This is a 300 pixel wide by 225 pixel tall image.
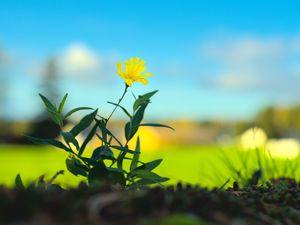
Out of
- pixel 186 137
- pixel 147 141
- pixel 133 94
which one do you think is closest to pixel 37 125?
pixel 147 141

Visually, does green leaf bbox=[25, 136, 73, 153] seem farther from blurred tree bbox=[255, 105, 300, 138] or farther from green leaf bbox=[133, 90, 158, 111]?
blurred tree bbox=[255, 105, 300, 138]

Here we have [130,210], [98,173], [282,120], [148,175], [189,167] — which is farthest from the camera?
[282,120]

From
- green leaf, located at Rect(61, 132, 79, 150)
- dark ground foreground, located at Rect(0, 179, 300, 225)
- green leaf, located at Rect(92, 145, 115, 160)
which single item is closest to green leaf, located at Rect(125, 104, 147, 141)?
green leaf, located at Rect(92, 145, 115, 160)

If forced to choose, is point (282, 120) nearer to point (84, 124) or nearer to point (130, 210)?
point (84, 124)

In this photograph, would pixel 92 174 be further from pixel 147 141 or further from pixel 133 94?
pixel 147 141

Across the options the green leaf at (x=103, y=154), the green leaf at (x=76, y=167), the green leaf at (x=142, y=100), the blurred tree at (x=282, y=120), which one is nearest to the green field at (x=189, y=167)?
the green leaf at (x=76, y=167)

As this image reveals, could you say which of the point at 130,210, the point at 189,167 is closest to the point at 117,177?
the point at 130,210
